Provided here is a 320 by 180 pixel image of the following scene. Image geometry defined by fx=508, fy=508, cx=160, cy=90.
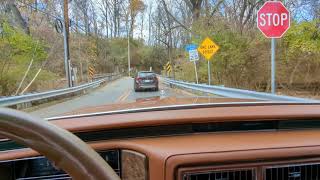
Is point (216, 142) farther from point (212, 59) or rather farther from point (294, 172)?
point (212, 59)

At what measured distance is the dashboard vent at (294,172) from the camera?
2121 millimetres

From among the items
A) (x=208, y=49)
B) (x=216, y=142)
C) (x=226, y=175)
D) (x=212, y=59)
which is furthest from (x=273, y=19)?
(x=212, y=59)

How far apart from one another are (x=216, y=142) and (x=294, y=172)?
1.17 ft

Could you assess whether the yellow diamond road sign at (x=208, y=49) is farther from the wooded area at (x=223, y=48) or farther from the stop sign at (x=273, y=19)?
the stop sign at (x=273, y=19)

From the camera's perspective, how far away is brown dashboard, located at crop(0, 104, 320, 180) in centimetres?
209

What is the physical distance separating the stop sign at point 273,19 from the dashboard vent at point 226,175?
11216 millimetres

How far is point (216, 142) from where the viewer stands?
227 centimetres

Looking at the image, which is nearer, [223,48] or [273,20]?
[273,20]

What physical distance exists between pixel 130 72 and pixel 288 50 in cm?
7835

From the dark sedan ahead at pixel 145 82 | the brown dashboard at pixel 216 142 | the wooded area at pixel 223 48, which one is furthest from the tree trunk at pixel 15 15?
the brown dashboard at pixel 216 142

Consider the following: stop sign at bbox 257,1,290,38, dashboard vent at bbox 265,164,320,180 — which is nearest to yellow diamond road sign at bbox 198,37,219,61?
stop sign at bbox 257,1,290,38

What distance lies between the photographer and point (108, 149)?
7.79ft

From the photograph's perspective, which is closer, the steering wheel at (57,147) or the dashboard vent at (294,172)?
the steering wheel at (57,147)

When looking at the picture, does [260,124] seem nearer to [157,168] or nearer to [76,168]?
[157,168]
